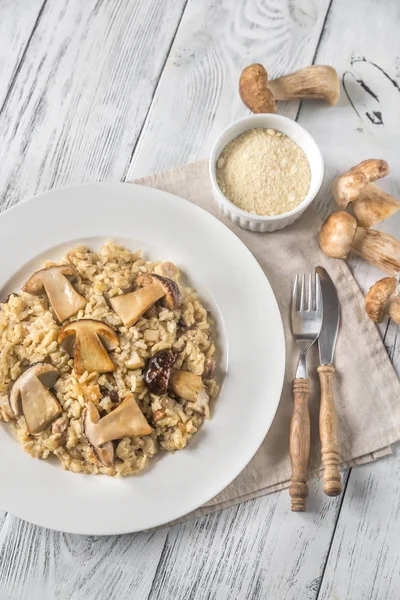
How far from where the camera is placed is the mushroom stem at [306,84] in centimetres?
287

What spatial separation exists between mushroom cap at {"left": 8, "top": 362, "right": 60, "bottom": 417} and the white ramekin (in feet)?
3.12

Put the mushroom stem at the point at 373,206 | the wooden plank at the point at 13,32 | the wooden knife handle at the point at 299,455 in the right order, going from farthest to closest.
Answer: the wooden plank at the point at 13,32
the mushroom stem at the point at 373,206
the wooden knife handle at the point at 299,455

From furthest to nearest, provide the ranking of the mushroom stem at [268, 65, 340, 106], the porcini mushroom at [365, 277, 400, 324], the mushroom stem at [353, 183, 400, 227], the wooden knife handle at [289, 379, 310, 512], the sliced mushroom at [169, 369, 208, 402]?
the mushroom stem at [268, 65, 340, 106], the mushroom stem at [353, 183, 400, 227], the porcini mushroom at [365, 277, 400, 324], the wooden knife handle at [289, 379, 310, 512], the sliced mushroom at [169, 369, 208, 402]

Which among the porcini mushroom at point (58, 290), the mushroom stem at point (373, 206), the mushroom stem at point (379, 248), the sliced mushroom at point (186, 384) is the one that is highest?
the mushroom stem at point (373, 206)

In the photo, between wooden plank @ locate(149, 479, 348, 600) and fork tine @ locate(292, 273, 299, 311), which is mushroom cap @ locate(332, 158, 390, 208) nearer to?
fork tine @ locate(292, 273, 299, 311)

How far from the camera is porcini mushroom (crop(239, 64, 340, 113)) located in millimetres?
2801

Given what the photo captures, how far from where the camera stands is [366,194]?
9.07 ft

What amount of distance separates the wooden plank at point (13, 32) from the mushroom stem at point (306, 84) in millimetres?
1143

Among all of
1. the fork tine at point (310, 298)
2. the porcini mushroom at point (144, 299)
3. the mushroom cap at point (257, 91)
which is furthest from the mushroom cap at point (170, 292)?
the mushroom cap at point (257, 91)

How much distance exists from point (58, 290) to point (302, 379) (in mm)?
988

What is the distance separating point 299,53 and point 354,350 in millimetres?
1406

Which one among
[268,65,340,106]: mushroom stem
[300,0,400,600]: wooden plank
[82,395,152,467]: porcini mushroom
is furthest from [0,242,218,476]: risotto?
[268,65,340,106]: mushroom stem

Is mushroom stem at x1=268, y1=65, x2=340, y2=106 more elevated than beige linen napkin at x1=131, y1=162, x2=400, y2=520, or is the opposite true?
mushroom stem at x1=268, y1=65, x2=340, y2=106

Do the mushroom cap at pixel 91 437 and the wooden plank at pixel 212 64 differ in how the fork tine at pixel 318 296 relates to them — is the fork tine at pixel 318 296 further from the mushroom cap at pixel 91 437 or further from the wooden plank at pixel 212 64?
the mushroom cap at pixel 91 437
